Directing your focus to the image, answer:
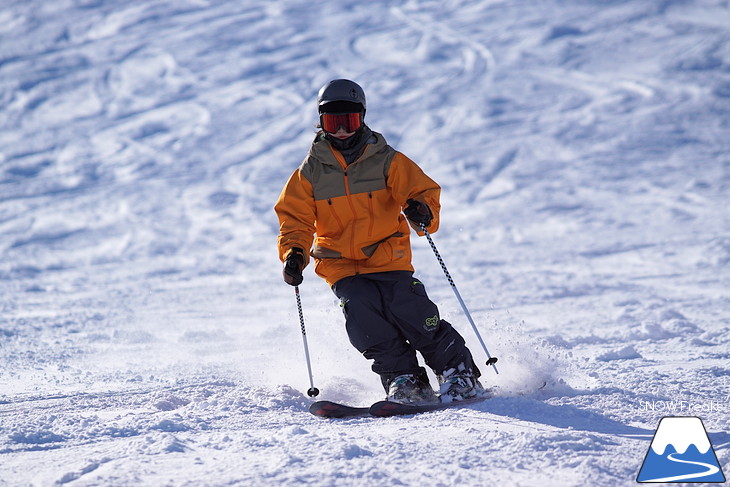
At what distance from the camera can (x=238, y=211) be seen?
46.6ft

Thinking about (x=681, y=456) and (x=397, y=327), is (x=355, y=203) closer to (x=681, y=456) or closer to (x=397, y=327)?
(x=397, y=327)

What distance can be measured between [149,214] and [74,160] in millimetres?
4656

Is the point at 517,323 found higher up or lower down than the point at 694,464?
higher up

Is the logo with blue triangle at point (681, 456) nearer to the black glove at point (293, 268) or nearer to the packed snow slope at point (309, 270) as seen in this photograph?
the packed snow slope at point (309, 270)

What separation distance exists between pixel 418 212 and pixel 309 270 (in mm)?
6644

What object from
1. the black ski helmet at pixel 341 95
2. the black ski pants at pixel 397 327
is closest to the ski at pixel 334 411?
the black ski pants at pixel 397 327

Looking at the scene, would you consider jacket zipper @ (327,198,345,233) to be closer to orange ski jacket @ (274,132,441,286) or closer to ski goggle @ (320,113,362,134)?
orange ski jacket @ (274,132,441,286)

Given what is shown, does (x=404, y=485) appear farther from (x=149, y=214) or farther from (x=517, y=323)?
(x=149, y=214)

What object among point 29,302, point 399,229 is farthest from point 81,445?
point 29,302

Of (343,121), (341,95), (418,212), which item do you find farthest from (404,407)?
(341,95)

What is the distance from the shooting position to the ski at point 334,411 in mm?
3434

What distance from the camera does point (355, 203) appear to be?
3920 millimetres

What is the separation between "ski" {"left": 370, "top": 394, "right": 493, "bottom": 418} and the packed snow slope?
0.49 ft

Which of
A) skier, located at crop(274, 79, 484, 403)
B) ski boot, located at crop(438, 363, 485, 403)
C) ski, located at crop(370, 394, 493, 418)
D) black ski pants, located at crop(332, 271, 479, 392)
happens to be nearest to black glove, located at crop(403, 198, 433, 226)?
skier, located at crop(274, 79, 484, 403)
